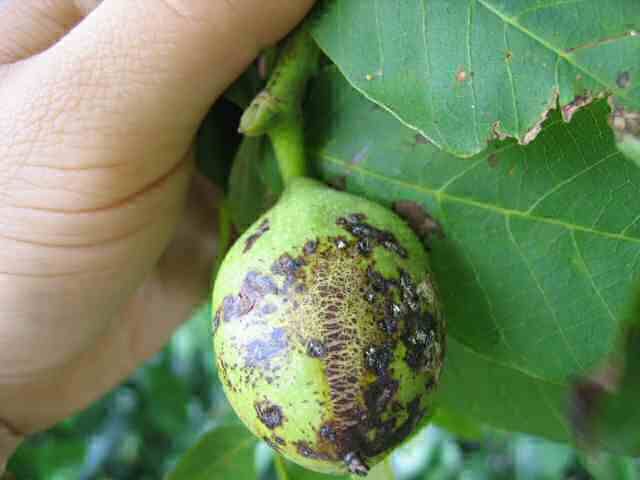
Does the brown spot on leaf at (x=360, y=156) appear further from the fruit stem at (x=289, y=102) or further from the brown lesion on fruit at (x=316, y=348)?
the brown lesion on fruit at (x=316, y=348)

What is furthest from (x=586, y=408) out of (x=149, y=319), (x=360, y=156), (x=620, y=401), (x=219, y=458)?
(x=149, y=319)

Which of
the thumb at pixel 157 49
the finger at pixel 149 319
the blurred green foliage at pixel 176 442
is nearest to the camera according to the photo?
the thumb at pixel 157 49

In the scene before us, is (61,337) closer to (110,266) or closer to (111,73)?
(110,266)

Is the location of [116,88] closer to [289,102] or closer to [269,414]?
[289,102]

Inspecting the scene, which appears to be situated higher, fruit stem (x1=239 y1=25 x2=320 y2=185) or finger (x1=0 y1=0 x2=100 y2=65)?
finger (x1=0 y1=0 x2=100 y2=65)

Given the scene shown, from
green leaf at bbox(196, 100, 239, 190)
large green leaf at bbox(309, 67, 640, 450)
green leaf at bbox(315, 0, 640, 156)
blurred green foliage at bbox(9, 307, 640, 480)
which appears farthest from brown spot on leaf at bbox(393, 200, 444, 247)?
blurred green foliage at bbox(9, 307, 640, 480)

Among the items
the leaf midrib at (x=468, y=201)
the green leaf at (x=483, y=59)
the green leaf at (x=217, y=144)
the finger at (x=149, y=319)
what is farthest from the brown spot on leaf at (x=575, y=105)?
the finger at (x=149, y=319)

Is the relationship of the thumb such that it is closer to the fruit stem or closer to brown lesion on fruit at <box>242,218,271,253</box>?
the fruit stem
